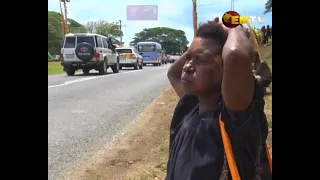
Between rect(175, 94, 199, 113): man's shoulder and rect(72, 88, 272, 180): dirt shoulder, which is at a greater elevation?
rect(175, 94, 199, 113): man's shoulder

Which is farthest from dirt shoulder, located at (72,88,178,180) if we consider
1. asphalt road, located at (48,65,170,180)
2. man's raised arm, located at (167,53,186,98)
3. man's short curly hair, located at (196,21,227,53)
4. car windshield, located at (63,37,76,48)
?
man's short curly hair, located at (196,21,227,53)

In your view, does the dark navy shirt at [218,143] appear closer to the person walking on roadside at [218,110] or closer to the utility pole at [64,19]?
the person walking on roadside at [218,110]

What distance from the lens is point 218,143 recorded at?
1.46 meters

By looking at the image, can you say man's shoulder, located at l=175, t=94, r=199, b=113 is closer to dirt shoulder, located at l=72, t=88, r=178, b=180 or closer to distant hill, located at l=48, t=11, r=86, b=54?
distant hill, located at l=48, t=11, r=86, b=54

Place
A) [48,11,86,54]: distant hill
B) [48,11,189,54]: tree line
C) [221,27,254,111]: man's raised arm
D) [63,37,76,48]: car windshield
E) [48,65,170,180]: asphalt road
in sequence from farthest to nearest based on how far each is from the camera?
1. [48,65,170,180]: asphalt road
2. [63,37,76,48]: car windshield
3. [48,11,86,54]: distant hill
4. [48,11,189,54]: tree line
5. [221,27,254,111]: man's raised arm

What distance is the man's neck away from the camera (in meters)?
1.50

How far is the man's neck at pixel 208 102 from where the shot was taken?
1.50 meters

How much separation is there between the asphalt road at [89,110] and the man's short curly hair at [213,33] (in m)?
0.89

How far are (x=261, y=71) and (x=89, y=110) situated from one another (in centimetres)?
574

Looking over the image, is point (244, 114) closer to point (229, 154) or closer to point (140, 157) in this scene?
point (229, 154)

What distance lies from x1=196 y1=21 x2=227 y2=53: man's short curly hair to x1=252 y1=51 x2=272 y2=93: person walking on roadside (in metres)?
0.12
